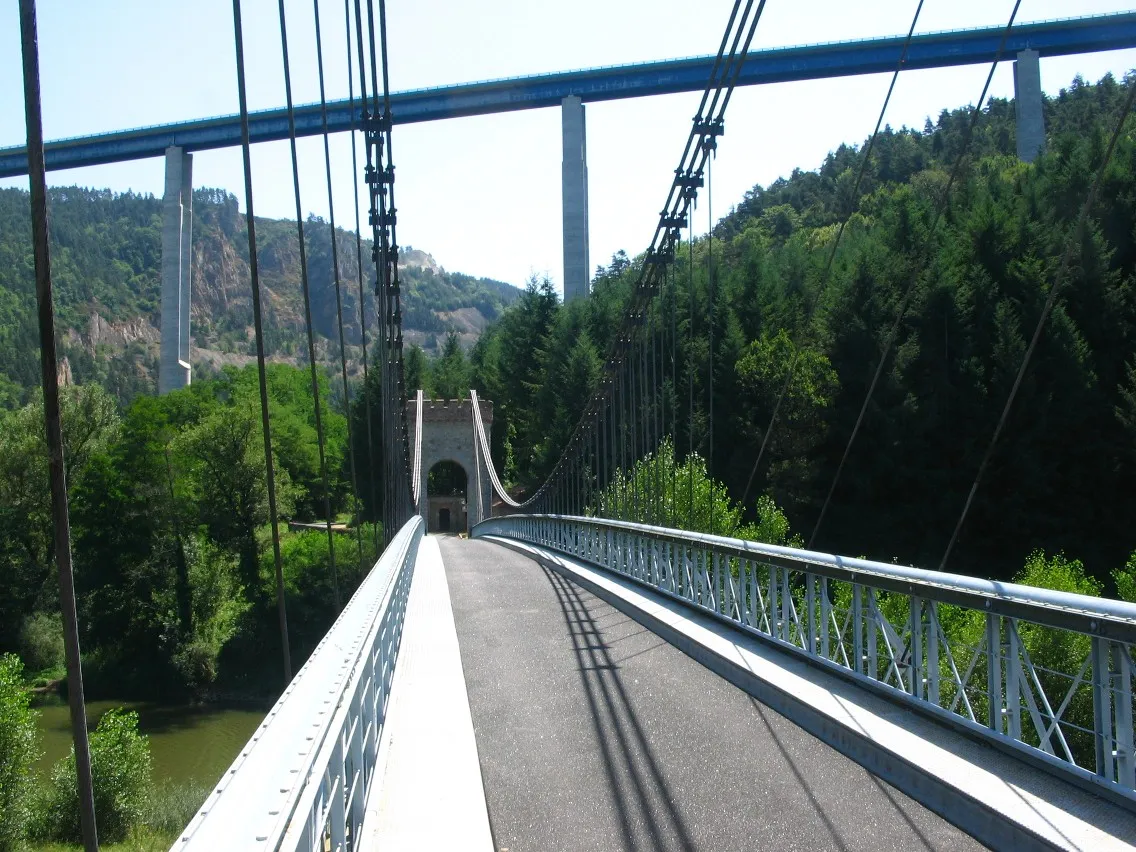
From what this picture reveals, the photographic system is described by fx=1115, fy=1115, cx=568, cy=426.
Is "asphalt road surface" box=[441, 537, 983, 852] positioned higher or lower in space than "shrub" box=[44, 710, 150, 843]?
higher

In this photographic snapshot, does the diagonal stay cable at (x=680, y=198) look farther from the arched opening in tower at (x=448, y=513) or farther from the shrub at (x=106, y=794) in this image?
the arched opening in tower at (x=448, y=513)

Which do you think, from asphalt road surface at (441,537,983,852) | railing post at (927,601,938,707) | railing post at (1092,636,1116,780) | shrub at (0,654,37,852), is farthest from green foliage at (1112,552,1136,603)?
railing post at (1092,636,1116,780)

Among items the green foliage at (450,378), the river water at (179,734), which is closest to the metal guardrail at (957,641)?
the river water at (179,734)

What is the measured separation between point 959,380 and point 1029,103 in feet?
56.8

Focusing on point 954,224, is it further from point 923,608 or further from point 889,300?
point 923,608

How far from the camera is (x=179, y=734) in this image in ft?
111

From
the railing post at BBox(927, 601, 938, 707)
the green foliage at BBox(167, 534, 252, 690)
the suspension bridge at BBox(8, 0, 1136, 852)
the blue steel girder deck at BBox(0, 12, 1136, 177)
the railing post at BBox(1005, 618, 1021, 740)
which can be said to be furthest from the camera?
the blue steel girder deck at BBox(0, 12, 1136, 177)

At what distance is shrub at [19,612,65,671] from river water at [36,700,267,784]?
1939mm

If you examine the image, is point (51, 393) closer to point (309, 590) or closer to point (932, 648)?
point (932, 648)

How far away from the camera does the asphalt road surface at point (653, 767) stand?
4.17 meters

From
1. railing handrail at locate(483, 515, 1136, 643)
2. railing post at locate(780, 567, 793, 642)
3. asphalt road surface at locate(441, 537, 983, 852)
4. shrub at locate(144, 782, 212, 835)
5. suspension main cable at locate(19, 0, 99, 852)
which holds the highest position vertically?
suspension main cable at locate(19, 0, 99, 852)

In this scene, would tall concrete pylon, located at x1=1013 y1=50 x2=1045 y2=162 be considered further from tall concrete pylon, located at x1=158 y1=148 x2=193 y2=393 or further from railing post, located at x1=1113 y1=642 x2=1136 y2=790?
railing post, located at x1=1113 y1=642 x2=1136 y2=790

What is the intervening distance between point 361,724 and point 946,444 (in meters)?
39.3

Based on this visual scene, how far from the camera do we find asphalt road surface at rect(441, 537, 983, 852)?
13.7 feet
